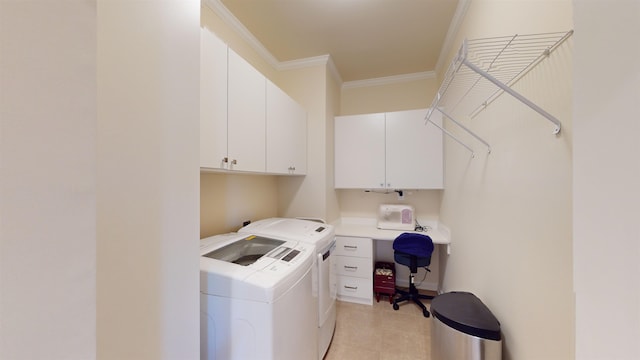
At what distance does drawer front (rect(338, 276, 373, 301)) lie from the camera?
7.96ft

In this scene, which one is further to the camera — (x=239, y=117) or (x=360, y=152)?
(x=360, y=152)

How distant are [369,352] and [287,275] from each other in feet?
4.22

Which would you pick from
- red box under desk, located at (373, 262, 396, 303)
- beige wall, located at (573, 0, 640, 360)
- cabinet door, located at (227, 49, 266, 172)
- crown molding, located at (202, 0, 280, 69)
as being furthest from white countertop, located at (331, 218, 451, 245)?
beige wall, located at (573, 0, 640, 360)

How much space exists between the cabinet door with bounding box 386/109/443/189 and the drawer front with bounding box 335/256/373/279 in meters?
0.94

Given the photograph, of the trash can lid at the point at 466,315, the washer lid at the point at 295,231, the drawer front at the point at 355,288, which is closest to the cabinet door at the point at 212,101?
the washer lid at the point at 295,231

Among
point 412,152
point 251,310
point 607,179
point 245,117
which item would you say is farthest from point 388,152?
point 607,179

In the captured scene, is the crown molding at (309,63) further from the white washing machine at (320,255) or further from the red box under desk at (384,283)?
the red box under desk at (384,283)

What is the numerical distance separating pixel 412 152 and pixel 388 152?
0.27 meters

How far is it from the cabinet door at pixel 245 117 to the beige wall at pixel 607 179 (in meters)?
1.40

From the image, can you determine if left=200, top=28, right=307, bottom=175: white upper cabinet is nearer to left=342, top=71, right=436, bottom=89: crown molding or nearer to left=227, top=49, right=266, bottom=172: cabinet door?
left=227, top=49, right=266, bottom=172: cabinet door

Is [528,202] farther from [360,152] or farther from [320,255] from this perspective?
[360,152]

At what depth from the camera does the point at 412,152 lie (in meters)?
2.64

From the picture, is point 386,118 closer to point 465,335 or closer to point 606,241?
point 465,335

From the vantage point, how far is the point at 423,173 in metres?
2.60
